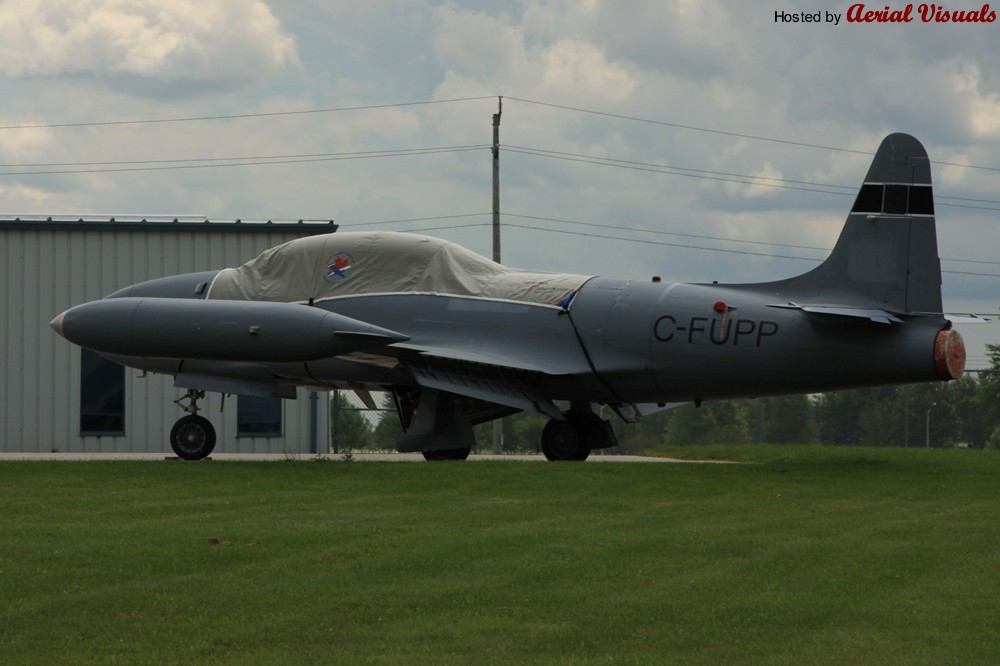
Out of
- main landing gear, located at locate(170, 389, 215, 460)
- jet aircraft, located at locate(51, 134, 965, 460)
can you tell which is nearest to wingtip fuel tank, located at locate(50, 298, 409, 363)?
jet aircraft, located at locate(51, 134, 965, 460)

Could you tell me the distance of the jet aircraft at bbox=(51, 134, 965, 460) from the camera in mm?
20625

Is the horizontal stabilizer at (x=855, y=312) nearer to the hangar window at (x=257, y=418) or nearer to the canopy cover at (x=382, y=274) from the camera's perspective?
the canopy cover at (x=382, y=274)

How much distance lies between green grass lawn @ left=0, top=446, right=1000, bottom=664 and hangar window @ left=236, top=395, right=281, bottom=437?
15.9 metres

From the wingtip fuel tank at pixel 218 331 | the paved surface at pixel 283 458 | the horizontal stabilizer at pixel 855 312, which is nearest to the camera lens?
the horizontal stabilizer at pixel 855 312

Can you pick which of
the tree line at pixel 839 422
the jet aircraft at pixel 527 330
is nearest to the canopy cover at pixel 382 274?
the jet aircraft at pixel 527 330

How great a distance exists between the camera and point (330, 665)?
295 inches

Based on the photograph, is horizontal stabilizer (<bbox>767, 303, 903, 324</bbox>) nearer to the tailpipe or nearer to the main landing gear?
the tailpipe

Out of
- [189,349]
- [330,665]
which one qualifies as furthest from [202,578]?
[189,349]

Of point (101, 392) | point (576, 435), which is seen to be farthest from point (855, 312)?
point (101, 392)

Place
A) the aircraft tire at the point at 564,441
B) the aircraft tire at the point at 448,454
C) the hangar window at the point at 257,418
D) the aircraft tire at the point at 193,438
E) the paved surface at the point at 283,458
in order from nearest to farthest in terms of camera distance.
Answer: the aircraft tire at the point at 193,438 < the aircraft tire at the point at 448,454 < the aircraft tire at the point at 564,441 < the paved surface at the point at 283,458 < the hangar window at the point at 257,418

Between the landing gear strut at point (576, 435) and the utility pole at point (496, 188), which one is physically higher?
the utility pole at point (496, 188)

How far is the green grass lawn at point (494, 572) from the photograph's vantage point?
314 inches

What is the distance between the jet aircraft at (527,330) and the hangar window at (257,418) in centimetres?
875

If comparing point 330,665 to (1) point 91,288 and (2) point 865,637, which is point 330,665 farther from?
(1) point 91,288
